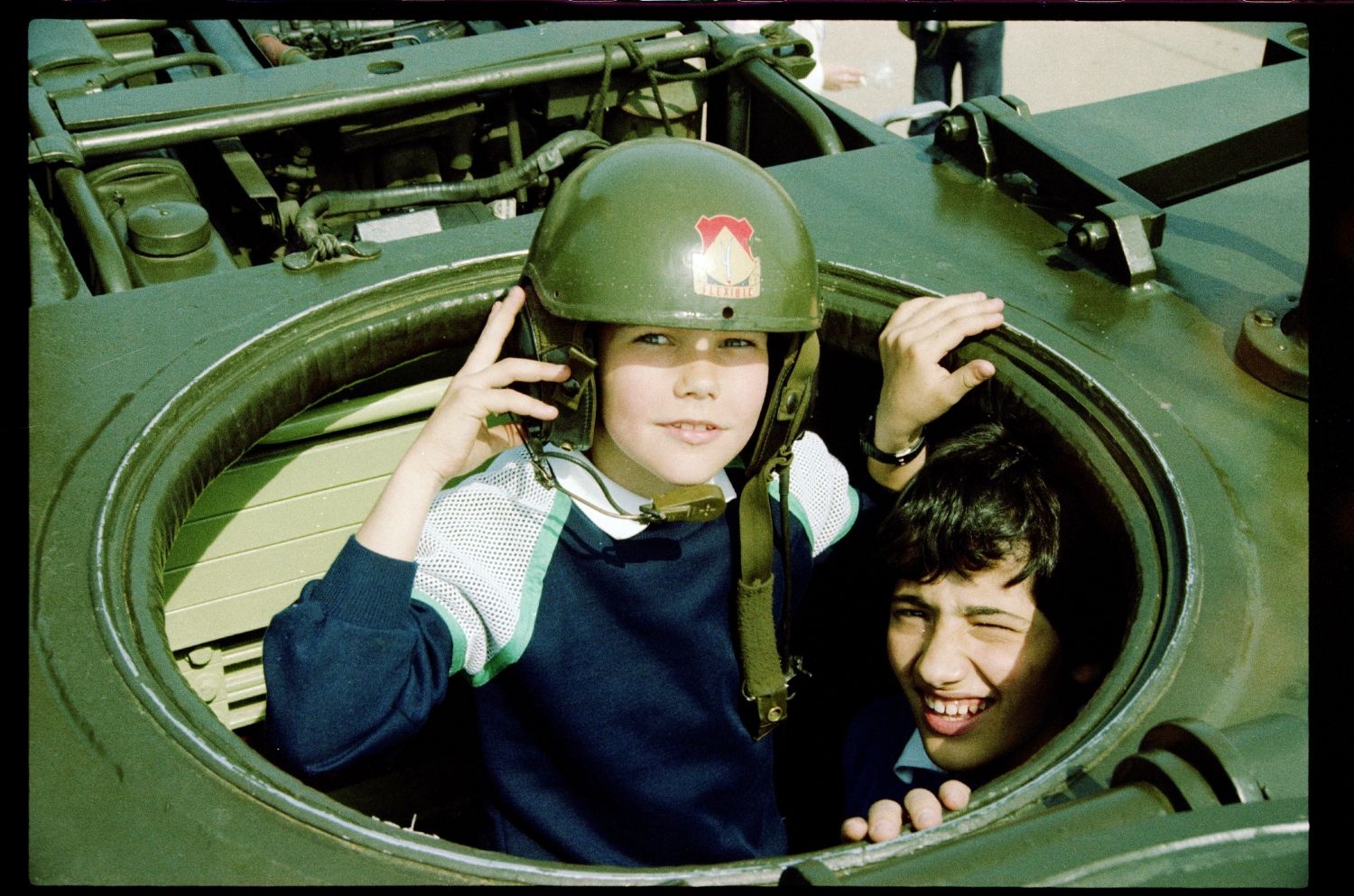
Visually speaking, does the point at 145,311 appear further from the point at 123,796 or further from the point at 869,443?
the point at 869,443

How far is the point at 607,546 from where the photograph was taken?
192 centimetres

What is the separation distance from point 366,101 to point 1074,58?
6676 millimetres

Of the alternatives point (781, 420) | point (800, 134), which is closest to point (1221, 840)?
point (781, 420)

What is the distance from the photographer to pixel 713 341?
1833mm

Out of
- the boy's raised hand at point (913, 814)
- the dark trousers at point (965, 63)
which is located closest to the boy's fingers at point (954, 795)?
the boy's raised hand at point (913, 814)

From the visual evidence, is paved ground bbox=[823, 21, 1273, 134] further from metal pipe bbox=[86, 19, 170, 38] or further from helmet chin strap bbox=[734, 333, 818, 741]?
helmet chin strap bbox=[734, 333, 818, 741]

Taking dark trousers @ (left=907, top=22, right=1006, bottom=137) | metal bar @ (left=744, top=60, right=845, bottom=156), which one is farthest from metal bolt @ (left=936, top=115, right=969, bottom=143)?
dark trousers @ (left=907, top=22, right=1006, bottom=137)

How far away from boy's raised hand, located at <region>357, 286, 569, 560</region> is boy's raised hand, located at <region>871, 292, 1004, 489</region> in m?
0.70

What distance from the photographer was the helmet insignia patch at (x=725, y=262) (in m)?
1.77

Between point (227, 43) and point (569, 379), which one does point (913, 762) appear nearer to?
point (569, 379)

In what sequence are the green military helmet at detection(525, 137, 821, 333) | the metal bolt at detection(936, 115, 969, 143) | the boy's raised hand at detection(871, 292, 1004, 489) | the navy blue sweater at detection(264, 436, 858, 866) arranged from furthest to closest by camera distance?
1. the metal bolt at detection(936, 115, 969, 143)
2. the boy's raised hand at detection(871, 292, 1004, 489)
3. the green military helmet at detection(525, 137, 821, 333)
4. the navy blue sweater at detection(264, 436, 858, 866)

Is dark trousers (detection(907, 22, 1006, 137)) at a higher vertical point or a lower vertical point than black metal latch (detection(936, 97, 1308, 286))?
lower

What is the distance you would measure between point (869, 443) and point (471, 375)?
2.83 feet

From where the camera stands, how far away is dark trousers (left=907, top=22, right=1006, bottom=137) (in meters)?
5.86
